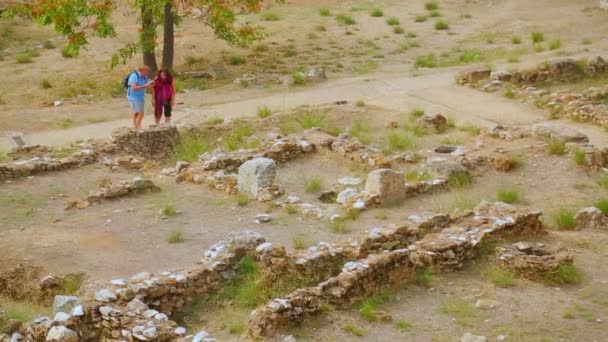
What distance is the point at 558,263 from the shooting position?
13031 mm

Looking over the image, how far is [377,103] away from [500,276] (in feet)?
34.0

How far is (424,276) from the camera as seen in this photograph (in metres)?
13.0

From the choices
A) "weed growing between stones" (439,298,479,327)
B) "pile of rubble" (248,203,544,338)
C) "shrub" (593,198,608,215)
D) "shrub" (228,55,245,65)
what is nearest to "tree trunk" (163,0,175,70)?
"shrub" (228,55,245,65)

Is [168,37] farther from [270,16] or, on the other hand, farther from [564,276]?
[564,276]

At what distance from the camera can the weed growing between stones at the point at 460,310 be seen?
11.8 meters

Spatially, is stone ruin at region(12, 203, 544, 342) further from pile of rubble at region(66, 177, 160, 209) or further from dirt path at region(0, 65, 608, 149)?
dirt path at region(0, 65, 608, 149)

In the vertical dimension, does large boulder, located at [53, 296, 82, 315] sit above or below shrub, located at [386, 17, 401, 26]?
above

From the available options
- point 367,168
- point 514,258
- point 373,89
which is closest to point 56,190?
point 367,168

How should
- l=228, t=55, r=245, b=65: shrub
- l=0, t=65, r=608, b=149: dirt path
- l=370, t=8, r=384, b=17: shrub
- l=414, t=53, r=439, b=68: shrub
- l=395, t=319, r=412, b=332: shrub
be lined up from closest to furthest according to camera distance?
l=395, t=319, r=412, b=332: shrub → l=0, t=65, r=608, b=149: dirt path → l=414, t=53, r=439, b=68: shrub → l=228, t=55, r=245, b=65: shrub → l=370, t=8, r=384, b=17: shrub

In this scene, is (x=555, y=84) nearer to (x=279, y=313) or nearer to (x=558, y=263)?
(x=558, y=263)

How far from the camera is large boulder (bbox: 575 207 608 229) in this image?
1521cm

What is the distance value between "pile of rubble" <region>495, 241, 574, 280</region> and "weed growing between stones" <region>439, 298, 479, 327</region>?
1045mm

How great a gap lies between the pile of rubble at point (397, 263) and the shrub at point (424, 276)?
64mm

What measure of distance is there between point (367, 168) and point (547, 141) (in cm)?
336
